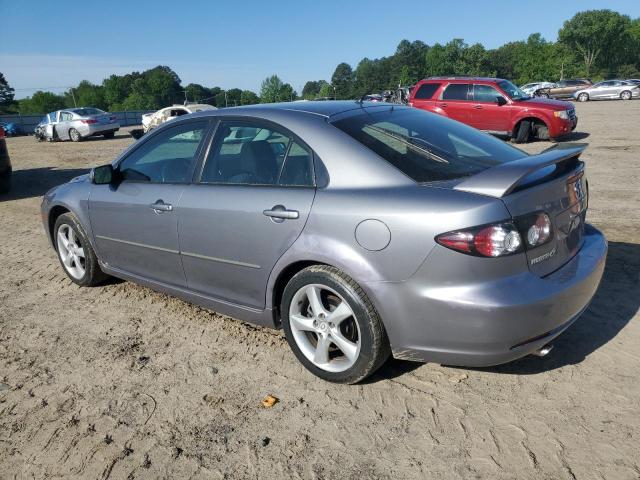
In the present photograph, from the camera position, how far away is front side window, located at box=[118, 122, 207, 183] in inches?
150

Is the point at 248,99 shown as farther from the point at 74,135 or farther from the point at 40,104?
the point at 74,135

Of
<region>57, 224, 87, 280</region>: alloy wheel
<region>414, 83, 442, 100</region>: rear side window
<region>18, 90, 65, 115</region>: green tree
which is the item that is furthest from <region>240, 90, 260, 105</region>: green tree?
<region>57, 224, 87, 280</region>: alloy wheel

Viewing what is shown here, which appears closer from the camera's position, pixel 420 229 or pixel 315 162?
pixel 420 229

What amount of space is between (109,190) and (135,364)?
153 centimetres

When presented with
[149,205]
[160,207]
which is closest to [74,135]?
[149,205]

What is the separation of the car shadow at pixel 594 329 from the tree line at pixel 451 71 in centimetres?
6471

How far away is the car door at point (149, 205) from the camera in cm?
377

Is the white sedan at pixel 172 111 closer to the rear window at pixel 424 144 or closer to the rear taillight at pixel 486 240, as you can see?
the rear window at pixel 424 144

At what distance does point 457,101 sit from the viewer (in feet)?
48.4

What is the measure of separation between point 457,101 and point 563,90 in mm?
33314

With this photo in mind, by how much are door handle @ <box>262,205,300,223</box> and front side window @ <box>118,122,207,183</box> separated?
0.91m

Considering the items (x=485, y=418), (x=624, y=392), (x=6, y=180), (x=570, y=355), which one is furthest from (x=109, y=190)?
(x=6, y=180)

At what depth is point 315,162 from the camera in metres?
3.09

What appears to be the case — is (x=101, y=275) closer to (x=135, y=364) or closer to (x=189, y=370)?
(x=135, y=364)
